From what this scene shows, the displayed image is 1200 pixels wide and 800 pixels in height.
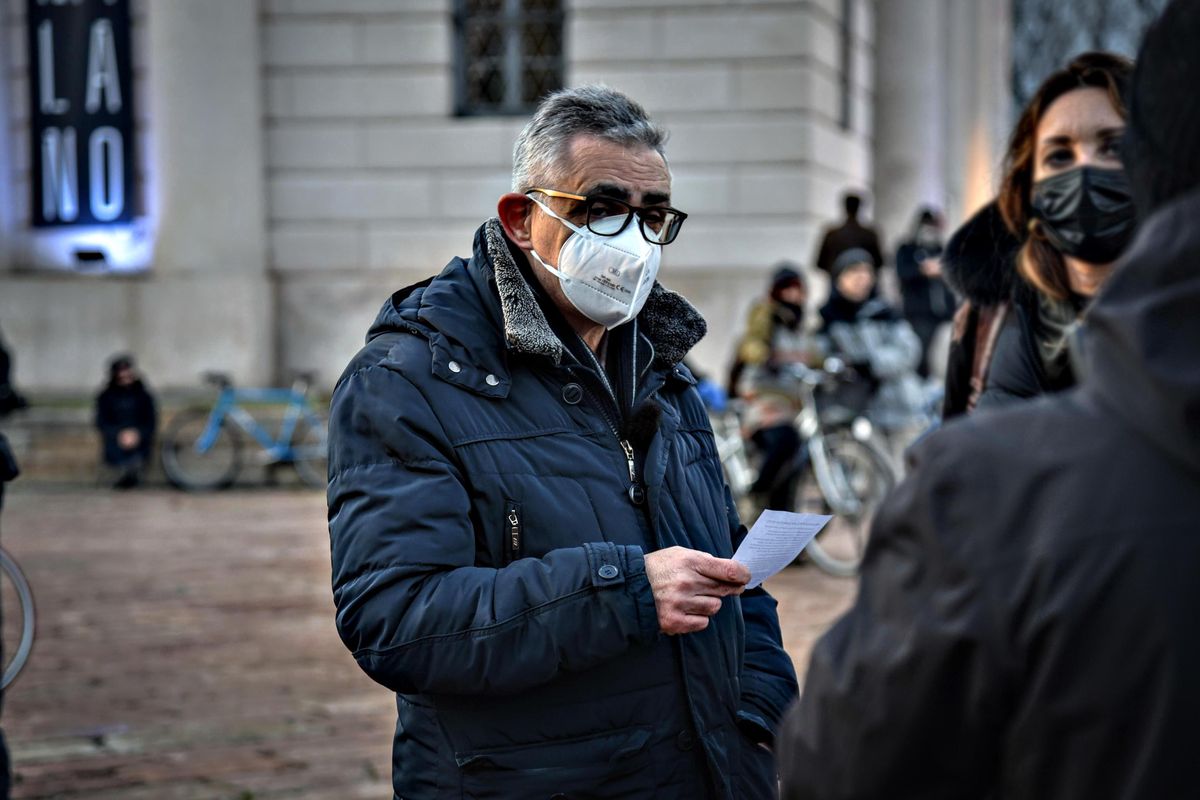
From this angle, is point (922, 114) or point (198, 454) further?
point (922, 114)

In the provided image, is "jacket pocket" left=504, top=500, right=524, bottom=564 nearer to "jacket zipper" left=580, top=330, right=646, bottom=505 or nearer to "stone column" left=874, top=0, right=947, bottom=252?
"jacket zipper" left=580, top=330, right=646, bottom=505

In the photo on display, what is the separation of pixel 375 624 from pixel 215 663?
4427 millimetres

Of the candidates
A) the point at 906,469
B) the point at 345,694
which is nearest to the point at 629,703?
the point at 906,469

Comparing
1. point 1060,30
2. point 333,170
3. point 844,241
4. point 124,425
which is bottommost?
point 124,425

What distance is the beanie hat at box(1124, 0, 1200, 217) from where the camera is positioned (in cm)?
116

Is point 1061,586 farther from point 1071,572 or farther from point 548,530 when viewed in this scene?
point 548,530

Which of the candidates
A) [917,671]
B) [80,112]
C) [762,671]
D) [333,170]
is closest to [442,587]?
[762,671]

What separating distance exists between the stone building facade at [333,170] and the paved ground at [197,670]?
5.11m

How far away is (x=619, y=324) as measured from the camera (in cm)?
271

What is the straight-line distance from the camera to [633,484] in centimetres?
244

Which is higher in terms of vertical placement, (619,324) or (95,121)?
(95,121)

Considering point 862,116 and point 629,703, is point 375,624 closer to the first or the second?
point 629,703

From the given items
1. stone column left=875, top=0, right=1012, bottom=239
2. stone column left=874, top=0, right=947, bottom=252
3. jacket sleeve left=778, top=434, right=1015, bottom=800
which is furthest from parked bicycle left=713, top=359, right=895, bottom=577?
stone column left=874, top=0, right=947, bottom=252

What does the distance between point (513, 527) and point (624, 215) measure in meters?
0.61
